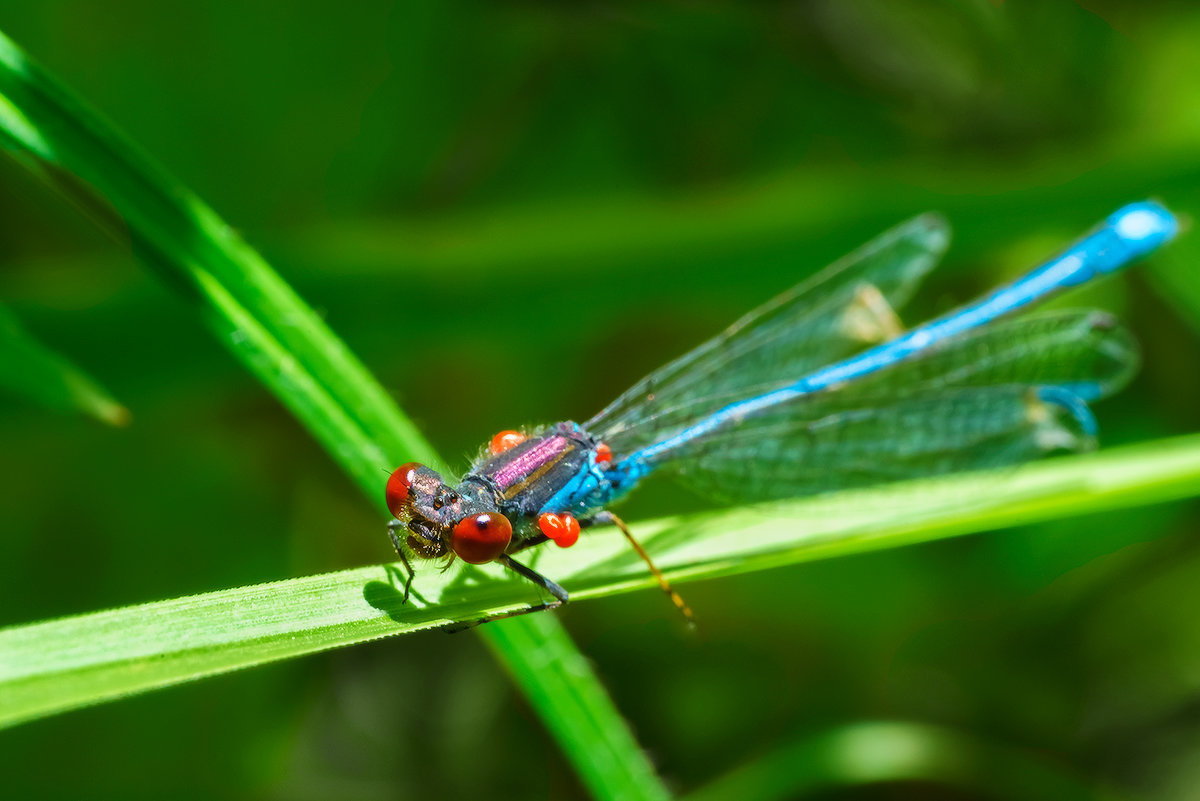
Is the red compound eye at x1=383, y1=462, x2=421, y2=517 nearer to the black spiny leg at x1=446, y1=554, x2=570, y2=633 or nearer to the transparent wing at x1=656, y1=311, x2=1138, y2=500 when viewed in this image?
the black spiny leg at x1=446, y1=554, x2=570, y2=633

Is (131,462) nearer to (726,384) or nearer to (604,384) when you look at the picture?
(604,384)

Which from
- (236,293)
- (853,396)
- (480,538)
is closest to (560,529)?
(480,538)

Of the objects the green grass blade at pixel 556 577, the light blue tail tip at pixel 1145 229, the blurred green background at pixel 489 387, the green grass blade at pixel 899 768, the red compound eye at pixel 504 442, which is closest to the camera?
the green grass blade at pixel 556 577

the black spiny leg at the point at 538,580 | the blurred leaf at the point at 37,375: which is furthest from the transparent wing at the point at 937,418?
the blurred leaf at the point at 37,375

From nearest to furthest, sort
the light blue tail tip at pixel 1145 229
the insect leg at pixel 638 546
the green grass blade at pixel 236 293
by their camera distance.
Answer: the green grass blade at pixel 236 293
the insect leg at pixel 638 546
the light blue tail tip at pixel 1145 229

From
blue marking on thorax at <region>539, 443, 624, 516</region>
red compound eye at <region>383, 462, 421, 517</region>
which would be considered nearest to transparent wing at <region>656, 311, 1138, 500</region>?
blue marking on thorax at <region>539, 443, 624, 516</region>

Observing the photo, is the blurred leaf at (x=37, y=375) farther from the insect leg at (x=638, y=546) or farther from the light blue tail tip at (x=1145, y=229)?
the light blue tail tip at (x=1145, y=229)
